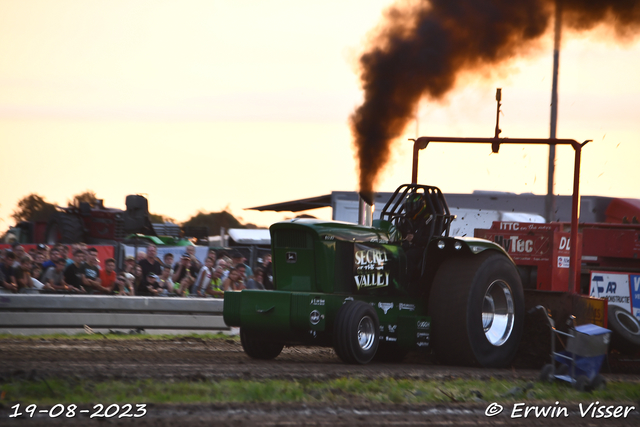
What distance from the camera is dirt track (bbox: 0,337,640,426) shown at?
5270mm

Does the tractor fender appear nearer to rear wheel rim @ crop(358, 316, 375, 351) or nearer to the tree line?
rear wheel rim @ crop(358, 316, 375, 351)

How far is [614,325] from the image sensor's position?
30.4 ft

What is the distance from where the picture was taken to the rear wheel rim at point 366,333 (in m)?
8.31

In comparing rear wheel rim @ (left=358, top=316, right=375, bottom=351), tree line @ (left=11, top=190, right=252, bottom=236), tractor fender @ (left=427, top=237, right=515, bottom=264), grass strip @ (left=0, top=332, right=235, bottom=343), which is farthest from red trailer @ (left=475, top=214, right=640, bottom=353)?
tree line @ (left=11, top=190, right=252, bottom=236)

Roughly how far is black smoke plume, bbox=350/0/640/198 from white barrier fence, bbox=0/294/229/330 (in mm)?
3470

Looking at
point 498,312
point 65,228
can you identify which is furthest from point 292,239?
point 65,228

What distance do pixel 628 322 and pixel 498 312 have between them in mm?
1565

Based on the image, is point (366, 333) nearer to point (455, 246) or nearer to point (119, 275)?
point (455, 246)

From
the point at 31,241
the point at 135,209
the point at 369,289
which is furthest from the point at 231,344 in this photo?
the point at 31,241

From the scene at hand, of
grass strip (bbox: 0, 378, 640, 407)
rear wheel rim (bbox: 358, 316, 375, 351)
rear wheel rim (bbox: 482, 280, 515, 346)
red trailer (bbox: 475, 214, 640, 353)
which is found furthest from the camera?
red trailer (bbox: 475, 214, 640, 353)

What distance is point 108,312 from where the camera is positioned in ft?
37.8

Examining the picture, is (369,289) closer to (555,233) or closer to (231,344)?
(231,344)

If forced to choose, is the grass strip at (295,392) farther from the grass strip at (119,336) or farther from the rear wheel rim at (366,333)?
the grass strip at (119,336)

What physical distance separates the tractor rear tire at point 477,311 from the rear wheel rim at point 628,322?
122 cm
